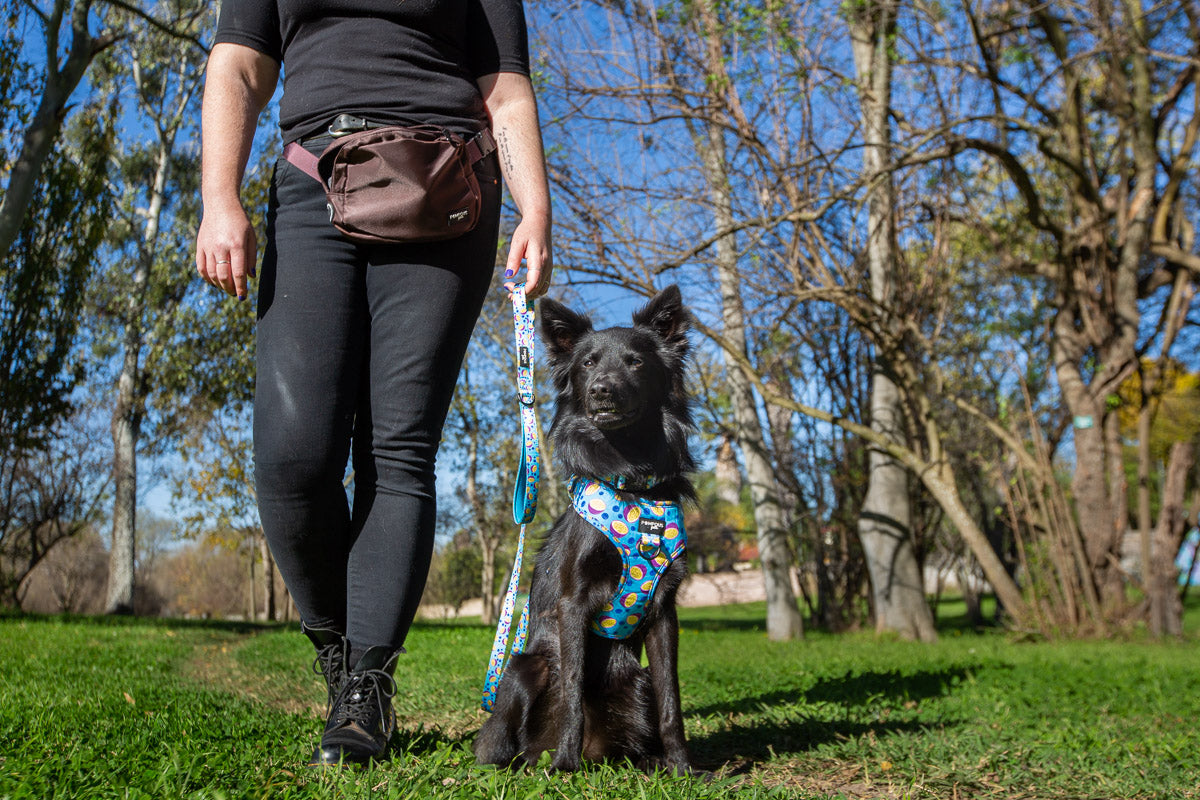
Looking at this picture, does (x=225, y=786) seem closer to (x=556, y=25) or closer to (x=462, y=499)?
(x=556, y=25)

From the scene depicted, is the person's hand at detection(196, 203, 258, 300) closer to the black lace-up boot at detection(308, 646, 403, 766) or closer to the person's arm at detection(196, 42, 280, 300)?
the person's arm at detection(196, 42, 280, 300)

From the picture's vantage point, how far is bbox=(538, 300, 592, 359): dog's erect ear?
8.92ft

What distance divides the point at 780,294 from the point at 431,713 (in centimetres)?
552

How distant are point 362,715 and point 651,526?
2.86 ft

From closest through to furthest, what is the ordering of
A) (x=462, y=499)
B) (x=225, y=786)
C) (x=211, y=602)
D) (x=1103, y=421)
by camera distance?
(x=225, y=786) < (x=1103, y=421) < (x=462, y=499) < (x=211, y=602)

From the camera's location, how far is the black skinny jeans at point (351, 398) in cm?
206

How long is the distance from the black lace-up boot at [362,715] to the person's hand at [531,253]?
3.30ft

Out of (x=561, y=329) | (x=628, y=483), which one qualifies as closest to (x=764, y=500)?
(x=561, y=329)

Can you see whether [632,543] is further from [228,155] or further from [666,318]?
[228,155]

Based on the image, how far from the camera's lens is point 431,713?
353 cm

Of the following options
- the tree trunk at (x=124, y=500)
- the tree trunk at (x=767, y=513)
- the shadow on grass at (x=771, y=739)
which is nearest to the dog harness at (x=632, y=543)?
the shadow on grass at (x=771, y=739)

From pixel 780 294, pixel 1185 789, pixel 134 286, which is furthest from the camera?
pixel 134 286

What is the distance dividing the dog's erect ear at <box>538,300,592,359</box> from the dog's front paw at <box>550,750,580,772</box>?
1.20m

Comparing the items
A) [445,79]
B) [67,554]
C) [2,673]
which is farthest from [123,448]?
[445,79]
